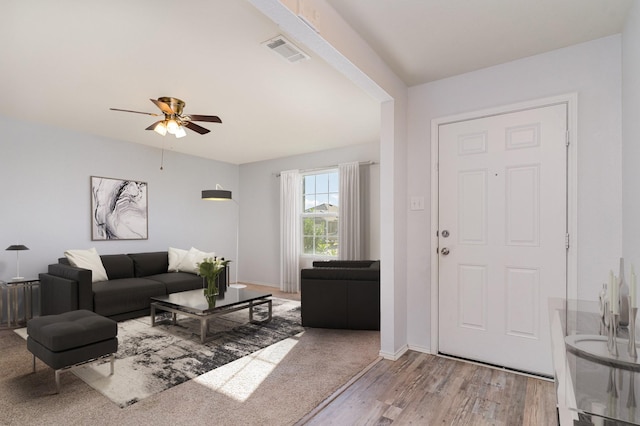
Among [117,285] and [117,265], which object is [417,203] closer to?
[117,285]

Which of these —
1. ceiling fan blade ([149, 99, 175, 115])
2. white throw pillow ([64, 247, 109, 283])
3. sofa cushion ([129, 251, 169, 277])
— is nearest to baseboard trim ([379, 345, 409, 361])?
ceiling fan blade ([149, 99, 175, 115])

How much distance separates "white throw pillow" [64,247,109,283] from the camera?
13.4 ft

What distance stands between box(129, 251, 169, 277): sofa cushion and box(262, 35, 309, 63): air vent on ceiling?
3915mm

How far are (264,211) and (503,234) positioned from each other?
477cm

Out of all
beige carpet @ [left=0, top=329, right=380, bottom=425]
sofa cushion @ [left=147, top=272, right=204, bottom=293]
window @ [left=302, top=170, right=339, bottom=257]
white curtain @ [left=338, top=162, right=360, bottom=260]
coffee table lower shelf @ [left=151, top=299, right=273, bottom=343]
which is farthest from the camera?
window @ [left=302, top=170, right=339, bottom=257]

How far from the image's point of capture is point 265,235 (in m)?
6.65

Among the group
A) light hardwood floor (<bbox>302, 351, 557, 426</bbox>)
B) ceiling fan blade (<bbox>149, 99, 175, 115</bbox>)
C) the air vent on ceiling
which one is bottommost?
light hardwood floor (<bbox>302, 351, 557, 426</bbox>)

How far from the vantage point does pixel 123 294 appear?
159 inches

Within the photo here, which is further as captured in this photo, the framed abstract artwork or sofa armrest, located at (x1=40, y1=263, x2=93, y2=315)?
the framed abstract artwork

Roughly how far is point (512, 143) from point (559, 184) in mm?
469

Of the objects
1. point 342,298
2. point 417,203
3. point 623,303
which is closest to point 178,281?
point 342,298

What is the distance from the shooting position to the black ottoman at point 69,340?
2264 millimetres

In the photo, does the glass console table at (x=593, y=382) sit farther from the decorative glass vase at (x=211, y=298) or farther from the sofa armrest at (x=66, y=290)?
the sofa armrest at (x=66, y=290)

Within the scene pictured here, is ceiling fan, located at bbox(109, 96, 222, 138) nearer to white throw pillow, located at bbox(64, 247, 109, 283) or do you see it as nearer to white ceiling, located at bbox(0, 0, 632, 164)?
white ceiling, located at bbox(0, 0, 632, 164)
